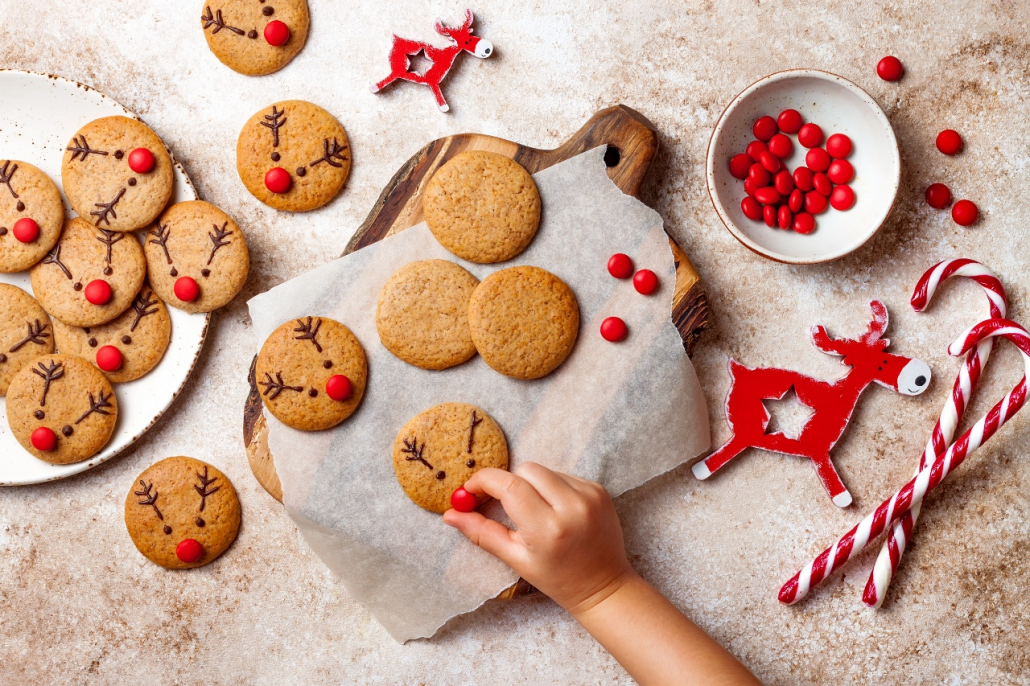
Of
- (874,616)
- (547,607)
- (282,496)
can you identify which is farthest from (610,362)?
(874,616)

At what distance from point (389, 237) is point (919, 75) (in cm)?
132

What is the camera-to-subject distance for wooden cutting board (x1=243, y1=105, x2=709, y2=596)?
148 cm

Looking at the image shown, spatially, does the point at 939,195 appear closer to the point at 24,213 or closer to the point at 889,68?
the point at 889,68

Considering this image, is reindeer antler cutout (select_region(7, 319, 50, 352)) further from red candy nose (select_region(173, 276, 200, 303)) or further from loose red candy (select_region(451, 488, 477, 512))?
loose red candy (select_region(451, 488, 477, 512))

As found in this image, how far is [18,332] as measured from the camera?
155cm

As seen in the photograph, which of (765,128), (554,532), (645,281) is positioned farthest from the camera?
(765,128)

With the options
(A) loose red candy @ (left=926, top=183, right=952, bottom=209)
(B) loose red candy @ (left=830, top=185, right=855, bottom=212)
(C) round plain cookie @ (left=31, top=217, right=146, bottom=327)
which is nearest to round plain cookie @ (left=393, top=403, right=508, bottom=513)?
(C) round plain cookie @ (left=31, top=217, right=146, bottom=327)

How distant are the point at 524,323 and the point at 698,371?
1.55 ft

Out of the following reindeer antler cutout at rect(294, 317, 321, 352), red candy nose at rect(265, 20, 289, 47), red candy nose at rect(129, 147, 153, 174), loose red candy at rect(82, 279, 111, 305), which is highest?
red candy nose at rect(265, 20, 289, 47)

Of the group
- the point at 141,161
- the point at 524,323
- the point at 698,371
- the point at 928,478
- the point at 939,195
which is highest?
the point at 141,161

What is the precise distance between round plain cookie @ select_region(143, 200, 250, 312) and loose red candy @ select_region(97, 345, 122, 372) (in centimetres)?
16

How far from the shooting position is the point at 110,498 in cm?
165

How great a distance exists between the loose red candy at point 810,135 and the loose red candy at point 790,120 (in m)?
0.02

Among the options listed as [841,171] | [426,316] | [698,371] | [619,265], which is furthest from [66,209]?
[841,171]
